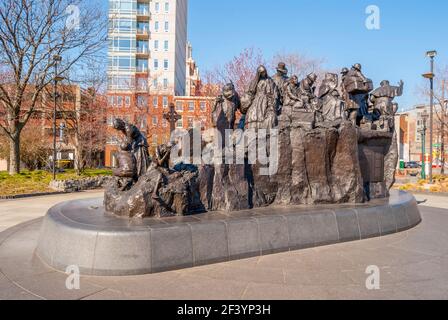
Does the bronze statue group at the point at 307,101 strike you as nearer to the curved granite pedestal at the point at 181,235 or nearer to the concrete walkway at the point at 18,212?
the curved granite pedestal at the point at 181,235

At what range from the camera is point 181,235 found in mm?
4766

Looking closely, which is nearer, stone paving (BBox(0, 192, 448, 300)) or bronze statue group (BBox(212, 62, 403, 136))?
stone paving (BBox(0, 192, 448, 300))

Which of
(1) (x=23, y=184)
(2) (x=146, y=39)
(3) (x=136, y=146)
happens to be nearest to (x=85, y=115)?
(1) (x=23, y=184)

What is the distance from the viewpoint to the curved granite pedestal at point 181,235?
4.47 m

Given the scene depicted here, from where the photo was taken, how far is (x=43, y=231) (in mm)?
5371

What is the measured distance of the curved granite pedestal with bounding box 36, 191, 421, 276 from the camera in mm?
4473

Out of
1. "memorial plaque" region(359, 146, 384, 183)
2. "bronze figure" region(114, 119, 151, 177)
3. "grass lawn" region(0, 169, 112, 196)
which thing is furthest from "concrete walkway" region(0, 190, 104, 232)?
"memorial plaque" region(359, 146, 384, 183)

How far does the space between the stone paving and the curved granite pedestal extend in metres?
0.17

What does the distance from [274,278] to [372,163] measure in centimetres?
619

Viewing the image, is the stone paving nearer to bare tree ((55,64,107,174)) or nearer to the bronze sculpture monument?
the bronze sculpture monument

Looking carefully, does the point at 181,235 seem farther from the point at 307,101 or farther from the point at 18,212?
the point at 18,212
